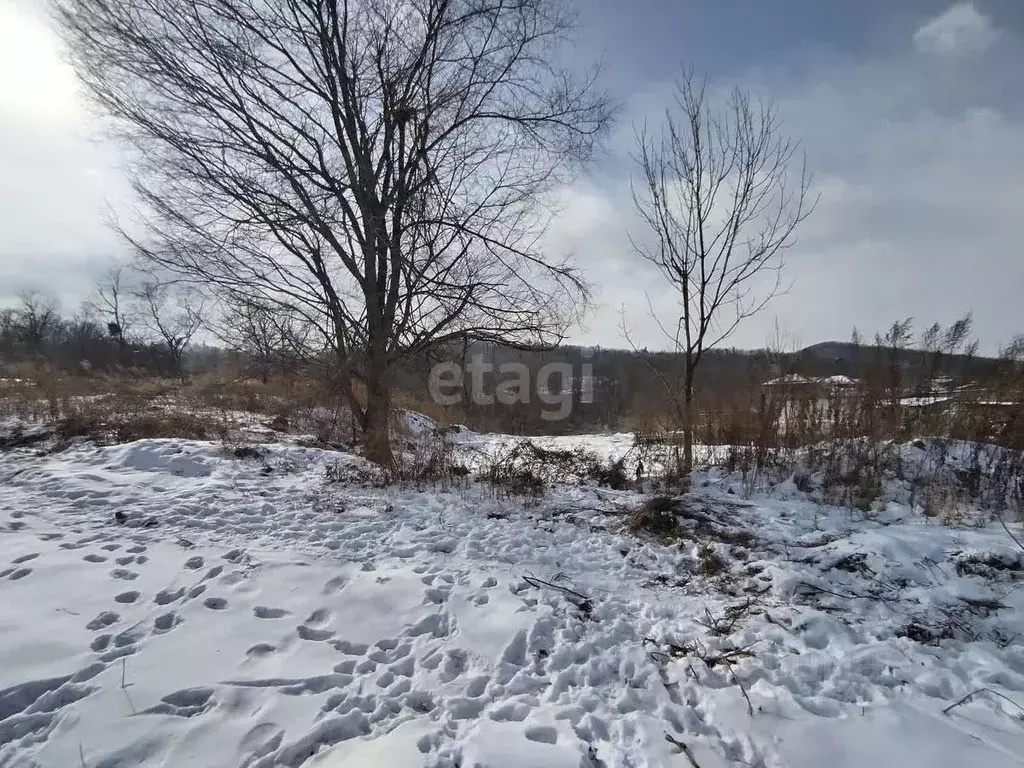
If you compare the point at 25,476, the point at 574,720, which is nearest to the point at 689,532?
the point at 574,720

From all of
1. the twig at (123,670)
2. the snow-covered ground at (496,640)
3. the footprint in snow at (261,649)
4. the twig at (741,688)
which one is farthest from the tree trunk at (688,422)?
the twig at (123,670)

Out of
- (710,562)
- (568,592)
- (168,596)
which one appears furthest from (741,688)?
(168,596)

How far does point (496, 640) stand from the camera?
2766mm

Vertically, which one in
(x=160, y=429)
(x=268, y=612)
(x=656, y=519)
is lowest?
(x=268, y=612)

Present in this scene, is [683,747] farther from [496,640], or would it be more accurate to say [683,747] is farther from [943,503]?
[943,503]

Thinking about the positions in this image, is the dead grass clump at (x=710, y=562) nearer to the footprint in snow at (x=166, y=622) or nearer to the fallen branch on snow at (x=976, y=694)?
the fallen branch on snow at (x=976, y=694)

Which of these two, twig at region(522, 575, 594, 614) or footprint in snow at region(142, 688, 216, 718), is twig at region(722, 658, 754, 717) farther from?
footprint in snow at region(142, 688, 216, 718)

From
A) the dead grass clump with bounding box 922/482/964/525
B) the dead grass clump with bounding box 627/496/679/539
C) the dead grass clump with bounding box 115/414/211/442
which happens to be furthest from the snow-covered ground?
the dead grass clump with bounding box 115/414/211/442

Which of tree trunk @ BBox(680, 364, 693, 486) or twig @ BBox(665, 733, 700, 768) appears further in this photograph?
tree trunk @ BBox(680, 364, 693, 486)

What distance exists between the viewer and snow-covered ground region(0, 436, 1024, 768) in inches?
78.5

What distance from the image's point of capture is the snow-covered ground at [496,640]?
6.54 feet

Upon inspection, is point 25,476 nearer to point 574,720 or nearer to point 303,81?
point 303,81

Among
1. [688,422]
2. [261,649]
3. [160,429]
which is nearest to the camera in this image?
[261,649]

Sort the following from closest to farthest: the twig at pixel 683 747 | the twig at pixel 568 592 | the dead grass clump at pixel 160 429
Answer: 1. the twig at pixel 683 747
2. the twig at pixel 568 592
3. the dead grass clump at pixel 160 429
